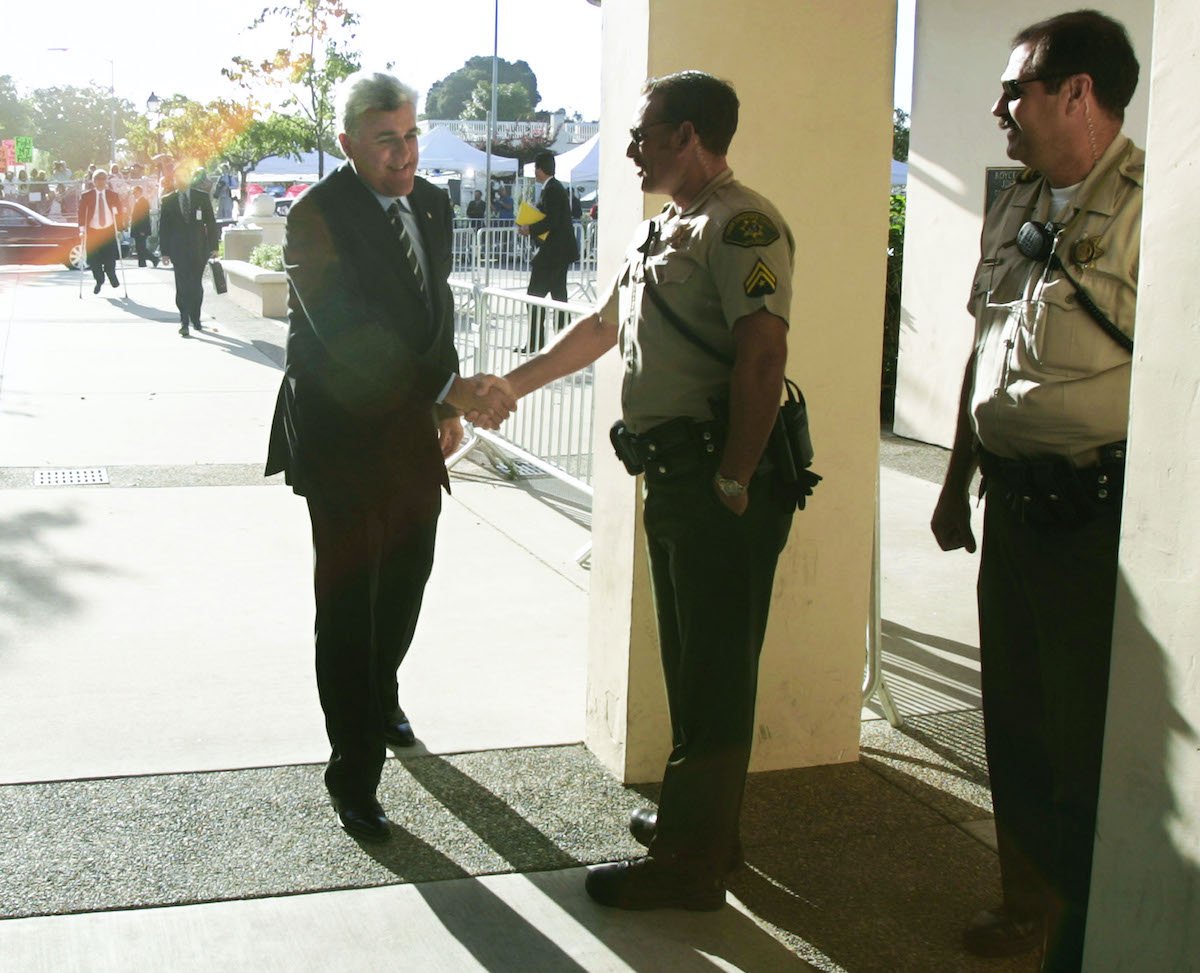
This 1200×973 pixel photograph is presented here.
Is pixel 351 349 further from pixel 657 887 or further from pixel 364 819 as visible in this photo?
pixel 657 887

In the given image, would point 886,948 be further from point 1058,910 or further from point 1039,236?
point 1039,236

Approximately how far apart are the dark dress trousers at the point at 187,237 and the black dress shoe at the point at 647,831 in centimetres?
1332

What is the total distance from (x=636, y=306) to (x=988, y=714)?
1285 millimetres

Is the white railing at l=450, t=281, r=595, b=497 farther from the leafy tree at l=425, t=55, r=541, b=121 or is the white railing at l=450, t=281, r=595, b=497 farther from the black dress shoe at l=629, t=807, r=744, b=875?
the leafy tree at l=425, t=55, r=541, b=121

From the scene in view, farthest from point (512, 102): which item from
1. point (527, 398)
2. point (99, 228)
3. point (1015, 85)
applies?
point (1015, 85)

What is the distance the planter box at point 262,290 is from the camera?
1923 cm

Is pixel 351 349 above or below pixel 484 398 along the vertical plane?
above

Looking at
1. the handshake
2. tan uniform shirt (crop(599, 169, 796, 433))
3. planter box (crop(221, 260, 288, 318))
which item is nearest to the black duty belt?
tan uniform shirt (crop(599, 169, 796, 433))

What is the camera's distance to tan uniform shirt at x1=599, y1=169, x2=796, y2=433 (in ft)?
10.7

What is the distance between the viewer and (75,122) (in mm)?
117250

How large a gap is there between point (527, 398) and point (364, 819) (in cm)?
504

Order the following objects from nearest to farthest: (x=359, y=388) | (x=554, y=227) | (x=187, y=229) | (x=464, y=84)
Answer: (x=359, y=388) < (x=554, y=227) < (x=187, y=229) < (x=464, y=84)

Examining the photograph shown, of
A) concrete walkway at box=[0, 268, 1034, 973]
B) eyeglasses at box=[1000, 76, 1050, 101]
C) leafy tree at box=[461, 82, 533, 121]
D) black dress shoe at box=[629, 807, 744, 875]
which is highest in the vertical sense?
leafy tree at box=[461, 82, 533, 121]

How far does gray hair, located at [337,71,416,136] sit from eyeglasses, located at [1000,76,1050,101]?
5.53ft
